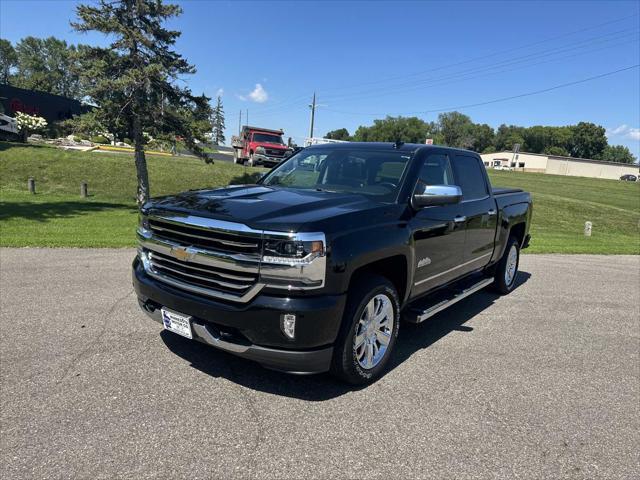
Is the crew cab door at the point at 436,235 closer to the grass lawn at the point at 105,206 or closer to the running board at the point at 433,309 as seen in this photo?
the running board at the point at 433,309

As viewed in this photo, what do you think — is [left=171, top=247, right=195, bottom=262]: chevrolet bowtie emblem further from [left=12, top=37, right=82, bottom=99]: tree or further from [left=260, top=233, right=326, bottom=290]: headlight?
[left=12, top=37, right=82, bottom=99]: tree

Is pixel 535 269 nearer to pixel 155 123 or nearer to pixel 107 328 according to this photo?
pixel 107 328

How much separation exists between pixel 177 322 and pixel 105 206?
13.2 m

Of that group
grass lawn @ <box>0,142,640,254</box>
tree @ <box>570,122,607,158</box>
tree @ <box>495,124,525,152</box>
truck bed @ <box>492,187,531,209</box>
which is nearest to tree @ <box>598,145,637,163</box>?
tree @ <box>570,122,607,158</box>

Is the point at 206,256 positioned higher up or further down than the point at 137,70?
further down

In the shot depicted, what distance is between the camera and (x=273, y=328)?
312 cm

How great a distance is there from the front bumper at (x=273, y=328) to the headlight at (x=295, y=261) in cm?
11

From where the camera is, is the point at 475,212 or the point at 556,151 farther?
the point at 556,151

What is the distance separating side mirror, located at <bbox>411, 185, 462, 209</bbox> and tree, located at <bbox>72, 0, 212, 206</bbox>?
11411 millimetres

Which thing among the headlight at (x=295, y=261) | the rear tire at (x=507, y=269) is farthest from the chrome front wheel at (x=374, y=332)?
the rear tire at (x=507, y=269)

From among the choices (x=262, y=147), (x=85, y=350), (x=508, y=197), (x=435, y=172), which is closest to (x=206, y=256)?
(x=85, y=350)

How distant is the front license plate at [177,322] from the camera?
345 centimetres

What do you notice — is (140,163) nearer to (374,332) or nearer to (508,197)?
(508,197)

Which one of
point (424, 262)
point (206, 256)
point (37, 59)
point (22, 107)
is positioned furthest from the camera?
point (37, 59)
